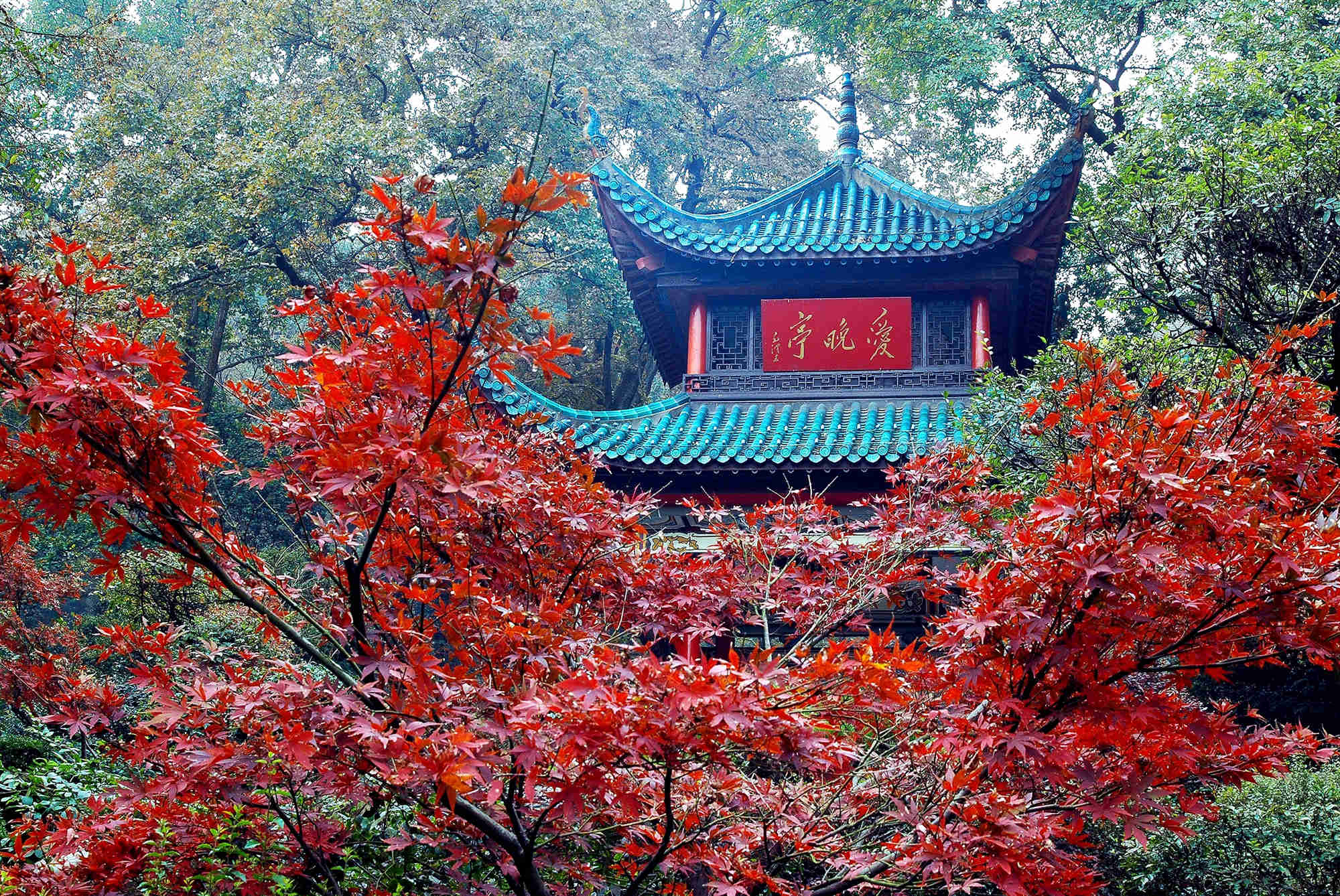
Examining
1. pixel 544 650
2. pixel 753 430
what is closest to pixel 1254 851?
pixel 753 430

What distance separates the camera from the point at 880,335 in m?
8.79

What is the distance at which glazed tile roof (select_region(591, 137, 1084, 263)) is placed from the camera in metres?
8.17

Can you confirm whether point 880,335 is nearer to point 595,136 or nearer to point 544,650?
point 595,136

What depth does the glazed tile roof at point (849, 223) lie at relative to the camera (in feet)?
26.8

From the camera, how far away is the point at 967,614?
270cm

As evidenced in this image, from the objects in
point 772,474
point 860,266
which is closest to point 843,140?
point 860,266

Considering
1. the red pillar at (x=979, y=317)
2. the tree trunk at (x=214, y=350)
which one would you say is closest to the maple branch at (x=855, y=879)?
the red pillar at (x=979, y=317)

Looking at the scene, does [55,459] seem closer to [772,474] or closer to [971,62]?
[772,474]

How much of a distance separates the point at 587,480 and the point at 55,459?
1771 mm

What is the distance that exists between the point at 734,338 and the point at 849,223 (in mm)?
1494

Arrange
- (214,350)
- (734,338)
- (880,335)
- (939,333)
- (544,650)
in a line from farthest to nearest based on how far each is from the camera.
→ 1. (214,350)
2. (734,338)
3. (939,333)
4. (880,335)
5. (544,650)

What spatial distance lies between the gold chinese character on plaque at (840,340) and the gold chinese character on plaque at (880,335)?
15cm

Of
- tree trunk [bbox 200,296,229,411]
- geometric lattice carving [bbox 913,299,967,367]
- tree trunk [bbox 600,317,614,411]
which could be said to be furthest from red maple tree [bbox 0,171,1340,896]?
tree trunk [bbox 600,317,614,411]

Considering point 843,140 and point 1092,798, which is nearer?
point 1092,798
